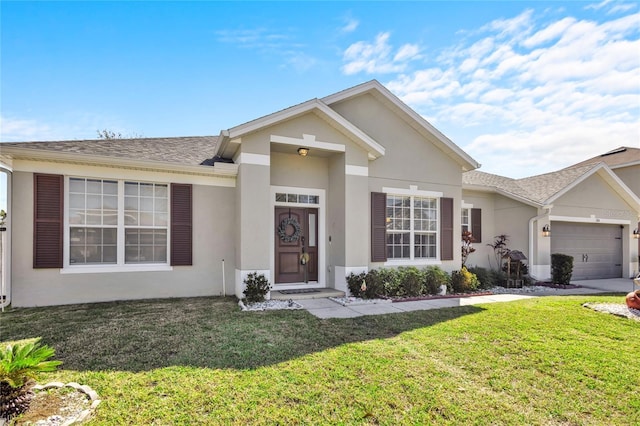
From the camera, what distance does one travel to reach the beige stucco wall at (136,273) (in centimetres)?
671

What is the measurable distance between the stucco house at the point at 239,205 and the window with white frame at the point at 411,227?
33mm

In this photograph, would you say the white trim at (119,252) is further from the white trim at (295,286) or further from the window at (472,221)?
the window at (472,221)

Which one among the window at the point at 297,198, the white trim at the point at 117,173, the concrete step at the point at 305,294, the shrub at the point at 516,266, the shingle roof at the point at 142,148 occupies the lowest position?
the concrete step at the point at 305,294

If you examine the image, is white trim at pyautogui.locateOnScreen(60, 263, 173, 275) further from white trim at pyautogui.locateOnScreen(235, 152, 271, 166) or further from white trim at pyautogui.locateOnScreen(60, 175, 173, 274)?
white trim at pyautogui.locateOnScreen(235, 152, 271, 166)

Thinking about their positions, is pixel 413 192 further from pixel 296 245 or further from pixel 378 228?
pixel 296 245

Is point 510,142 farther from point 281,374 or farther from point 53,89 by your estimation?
point 53,89

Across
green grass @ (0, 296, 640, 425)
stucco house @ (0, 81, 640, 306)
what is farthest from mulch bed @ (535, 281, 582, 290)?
green grass @ (0, 296, 640, 425)

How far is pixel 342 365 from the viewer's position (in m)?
4.00

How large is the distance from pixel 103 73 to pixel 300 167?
7.19 metres

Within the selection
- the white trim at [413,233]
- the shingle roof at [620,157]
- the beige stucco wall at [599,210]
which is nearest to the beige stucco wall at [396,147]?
the white trim at [413,233]

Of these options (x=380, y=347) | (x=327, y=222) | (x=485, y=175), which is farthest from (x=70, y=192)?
(x=485, y=175)

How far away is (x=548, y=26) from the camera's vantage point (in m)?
7.47

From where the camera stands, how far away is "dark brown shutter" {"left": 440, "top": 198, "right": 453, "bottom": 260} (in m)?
10.0

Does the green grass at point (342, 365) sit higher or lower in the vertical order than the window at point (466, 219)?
lower
